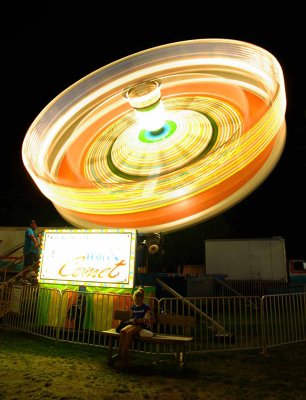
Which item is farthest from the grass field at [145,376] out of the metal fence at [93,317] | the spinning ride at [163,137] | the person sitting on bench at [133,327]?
the spinning ride at [163,137]

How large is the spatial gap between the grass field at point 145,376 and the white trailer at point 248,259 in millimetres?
13679

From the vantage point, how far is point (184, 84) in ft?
37.8

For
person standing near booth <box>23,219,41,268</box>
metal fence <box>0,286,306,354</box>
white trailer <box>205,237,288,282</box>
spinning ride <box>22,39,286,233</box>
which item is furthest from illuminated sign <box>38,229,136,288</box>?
white trailer <box>205,237,288,282</box>

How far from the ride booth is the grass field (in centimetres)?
99

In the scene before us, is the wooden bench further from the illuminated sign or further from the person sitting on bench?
the illuminated sign

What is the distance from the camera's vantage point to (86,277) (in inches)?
374

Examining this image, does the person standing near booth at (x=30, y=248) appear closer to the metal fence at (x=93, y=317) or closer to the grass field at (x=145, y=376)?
the metal fence at (x=93, y=317)

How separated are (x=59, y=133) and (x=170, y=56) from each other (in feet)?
13.9

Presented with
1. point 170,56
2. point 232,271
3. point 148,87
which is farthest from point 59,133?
point 232,271

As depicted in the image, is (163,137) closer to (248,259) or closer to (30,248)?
(30,248)

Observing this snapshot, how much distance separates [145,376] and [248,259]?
17143 millimetres

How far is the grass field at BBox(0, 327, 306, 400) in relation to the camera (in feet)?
16.7

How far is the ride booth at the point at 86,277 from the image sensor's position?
8617 mm

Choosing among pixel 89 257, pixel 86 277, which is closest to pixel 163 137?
pixel 89 257
